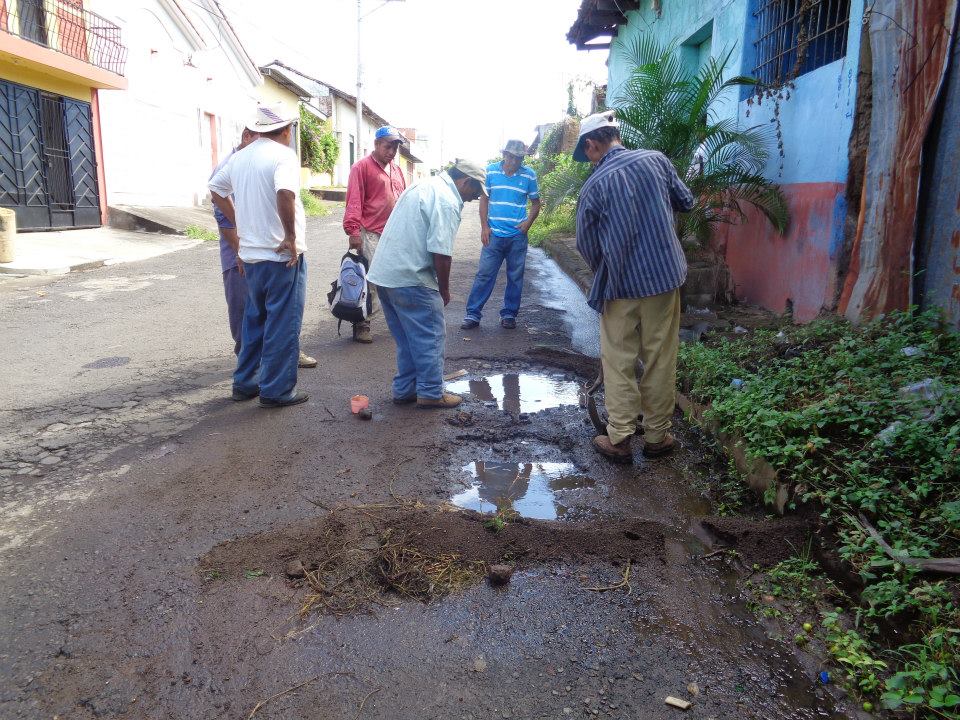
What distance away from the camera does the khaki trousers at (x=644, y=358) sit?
382 centimetres

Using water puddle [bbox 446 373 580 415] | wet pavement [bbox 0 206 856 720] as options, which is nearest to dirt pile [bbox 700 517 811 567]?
wet pavement [bbox 0 206 856 720]

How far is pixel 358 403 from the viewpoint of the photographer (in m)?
4.64

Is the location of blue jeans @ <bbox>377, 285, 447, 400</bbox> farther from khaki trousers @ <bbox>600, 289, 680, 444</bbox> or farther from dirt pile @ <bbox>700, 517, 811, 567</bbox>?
dirt pile @ <bbox>700, 517, 811, 567</bbox>

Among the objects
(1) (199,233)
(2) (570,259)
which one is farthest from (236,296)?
(1) (199,233)

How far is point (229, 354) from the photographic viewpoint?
5.98 m

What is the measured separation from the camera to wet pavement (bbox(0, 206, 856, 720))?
2.16 metres

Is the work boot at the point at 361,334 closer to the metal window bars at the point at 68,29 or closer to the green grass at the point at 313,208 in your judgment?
the metal window bars at the point at 68,29

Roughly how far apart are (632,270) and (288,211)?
84.7 inches

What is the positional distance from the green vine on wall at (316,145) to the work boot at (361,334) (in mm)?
24408

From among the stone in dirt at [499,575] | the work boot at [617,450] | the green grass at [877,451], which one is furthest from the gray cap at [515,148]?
the stone in dirt at [499,575]

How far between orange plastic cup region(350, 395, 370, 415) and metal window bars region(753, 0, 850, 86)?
4.61 metres

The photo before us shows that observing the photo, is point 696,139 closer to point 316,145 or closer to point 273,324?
point 273,324

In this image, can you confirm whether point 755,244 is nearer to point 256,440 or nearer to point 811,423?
point 811,423

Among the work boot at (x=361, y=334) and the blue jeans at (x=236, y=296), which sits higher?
the blue jeans at (x=236, y=296)
